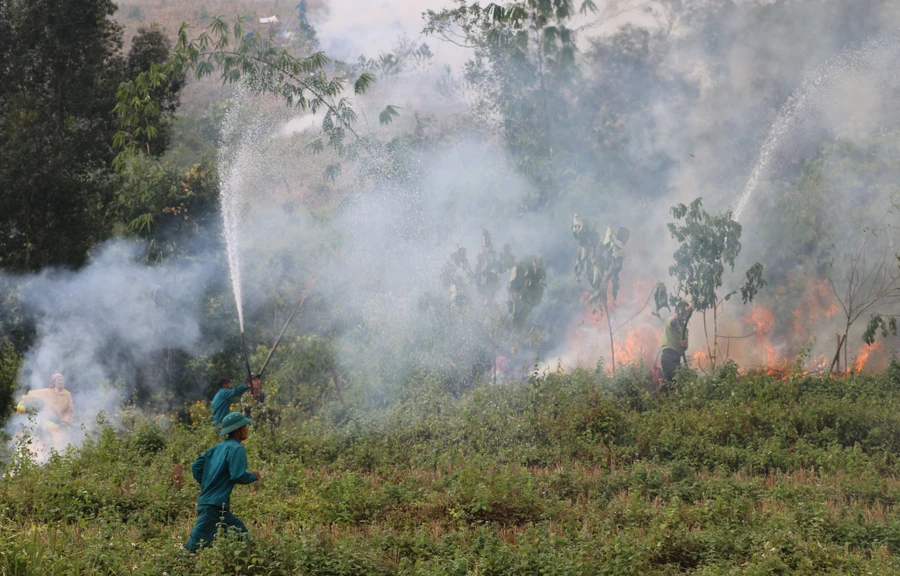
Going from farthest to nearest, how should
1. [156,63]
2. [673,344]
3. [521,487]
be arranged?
[156,63]
[673,344]
[521,487]

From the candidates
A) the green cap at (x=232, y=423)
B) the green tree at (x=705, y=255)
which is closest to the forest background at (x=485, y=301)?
the green tree at (x=705, y=255)

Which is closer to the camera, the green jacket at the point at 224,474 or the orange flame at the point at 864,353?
the green jacket at the point at 224,474

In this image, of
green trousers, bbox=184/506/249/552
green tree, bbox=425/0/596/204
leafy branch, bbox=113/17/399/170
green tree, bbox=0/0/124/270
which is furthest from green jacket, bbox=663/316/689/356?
green tree, bbox=0/0/124/270

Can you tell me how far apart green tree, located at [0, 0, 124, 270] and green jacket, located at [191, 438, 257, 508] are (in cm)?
938

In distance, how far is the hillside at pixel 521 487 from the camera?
613 cm

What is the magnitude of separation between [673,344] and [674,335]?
14 centimetres

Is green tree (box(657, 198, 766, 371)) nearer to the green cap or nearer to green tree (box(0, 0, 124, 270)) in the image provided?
the green cap

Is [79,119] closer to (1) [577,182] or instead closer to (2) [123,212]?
(2) [123,212]

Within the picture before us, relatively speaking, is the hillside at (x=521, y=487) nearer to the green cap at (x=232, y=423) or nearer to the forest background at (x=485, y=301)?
the forest background at (x=485, y=301)

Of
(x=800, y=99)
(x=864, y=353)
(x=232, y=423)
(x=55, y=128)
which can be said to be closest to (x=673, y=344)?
(x=864, y=353)

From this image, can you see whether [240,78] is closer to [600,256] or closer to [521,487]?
[600,256]

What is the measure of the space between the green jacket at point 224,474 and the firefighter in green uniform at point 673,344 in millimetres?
7496

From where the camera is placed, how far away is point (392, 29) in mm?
29375

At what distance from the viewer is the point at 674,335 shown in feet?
40.6
